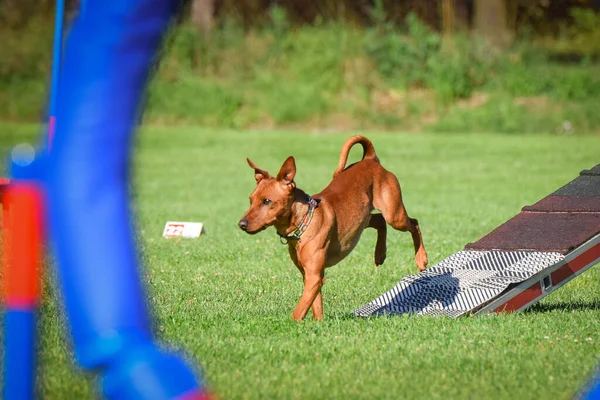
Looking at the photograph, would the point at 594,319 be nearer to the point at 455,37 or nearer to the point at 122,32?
the point at 122,32

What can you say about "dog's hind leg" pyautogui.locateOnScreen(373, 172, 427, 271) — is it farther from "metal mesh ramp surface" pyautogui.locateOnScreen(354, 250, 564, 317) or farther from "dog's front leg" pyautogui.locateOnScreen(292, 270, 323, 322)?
"dog's front leg" pyautogui.locateOnScreen(292, 270, 323, 322)

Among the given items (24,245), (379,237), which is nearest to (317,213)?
(379,237)

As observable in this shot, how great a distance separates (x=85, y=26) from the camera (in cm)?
224

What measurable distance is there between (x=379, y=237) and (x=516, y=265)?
147 centimetres

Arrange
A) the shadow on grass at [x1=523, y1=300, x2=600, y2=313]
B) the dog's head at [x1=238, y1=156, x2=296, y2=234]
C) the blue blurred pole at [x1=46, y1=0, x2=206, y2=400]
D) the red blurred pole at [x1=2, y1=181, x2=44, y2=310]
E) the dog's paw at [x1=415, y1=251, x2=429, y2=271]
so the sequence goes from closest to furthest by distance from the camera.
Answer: the blue blurred pole at [x1=46, y1=0, x2=206, y2=400] → the red blurred pole at [x1=2, y1=181, x2=44, y2=310] → the dog's head at [x1=238, y1=156, x2=296, y2=234] → the shadow on grass at [x1=523, y1=300, x2=600, y2=313] → the dog's paw at [x1=415, y1=251, x2=429, y2=271]

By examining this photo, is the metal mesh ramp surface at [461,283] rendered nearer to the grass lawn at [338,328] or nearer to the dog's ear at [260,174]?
the grass lawn at [338,328]

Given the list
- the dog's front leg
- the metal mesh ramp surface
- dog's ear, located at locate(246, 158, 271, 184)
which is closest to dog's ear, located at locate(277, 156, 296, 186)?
dog's ear, located at locate(246, 158, 271, 184)

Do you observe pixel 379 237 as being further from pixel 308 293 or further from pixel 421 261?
pixel 308 293

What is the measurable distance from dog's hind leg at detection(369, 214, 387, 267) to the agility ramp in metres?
0.62

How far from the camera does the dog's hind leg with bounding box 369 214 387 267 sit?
711 centimetres

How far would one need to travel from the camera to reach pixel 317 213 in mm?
5875

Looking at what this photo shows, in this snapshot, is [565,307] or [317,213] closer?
[317,213]

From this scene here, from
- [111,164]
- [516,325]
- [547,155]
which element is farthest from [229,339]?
[547,155]

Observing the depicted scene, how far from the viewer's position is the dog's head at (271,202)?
5551 mm
